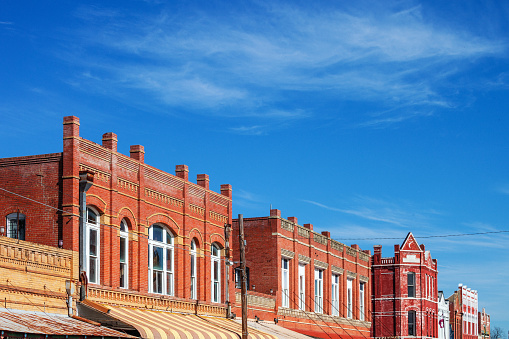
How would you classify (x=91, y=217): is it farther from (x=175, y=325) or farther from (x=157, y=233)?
(x=157, y=233)

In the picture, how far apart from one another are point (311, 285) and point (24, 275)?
25.6 m

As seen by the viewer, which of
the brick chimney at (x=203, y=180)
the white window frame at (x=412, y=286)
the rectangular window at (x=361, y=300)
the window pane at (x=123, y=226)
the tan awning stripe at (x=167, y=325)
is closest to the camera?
the tan awning stripe at (x=167, y=325)

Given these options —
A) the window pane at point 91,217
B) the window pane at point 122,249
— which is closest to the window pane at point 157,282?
the window pane at point 122,249

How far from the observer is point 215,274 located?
36.7 metres

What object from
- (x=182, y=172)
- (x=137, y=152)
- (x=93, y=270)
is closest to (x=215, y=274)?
(x=182, y=172)

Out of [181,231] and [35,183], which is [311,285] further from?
[35,183]

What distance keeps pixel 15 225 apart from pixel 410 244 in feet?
147

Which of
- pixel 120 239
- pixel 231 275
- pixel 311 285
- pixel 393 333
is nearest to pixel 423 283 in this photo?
pixel 393 333

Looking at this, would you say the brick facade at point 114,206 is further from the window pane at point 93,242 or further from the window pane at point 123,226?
the window pane at point 93,242

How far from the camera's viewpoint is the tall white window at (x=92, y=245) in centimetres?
2692

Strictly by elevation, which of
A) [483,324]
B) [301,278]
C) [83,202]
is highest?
[83,202]

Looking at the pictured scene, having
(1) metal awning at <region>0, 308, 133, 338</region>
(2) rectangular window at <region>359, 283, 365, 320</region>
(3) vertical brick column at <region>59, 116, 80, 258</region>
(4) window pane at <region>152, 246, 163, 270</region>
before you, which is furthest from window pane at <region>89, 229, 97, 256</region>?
(2) rectangular window at <region>359, 283, 365, 320</region>

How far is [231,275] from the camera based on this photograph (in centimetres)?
3722

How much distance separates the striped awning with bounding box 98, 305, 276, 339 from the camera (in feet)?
82.3
